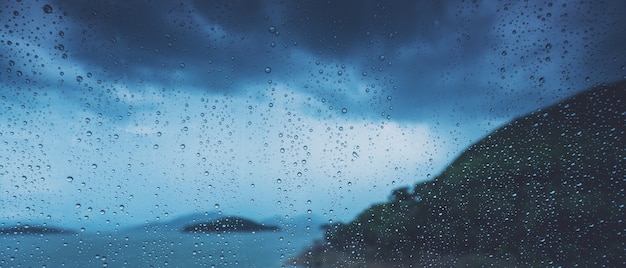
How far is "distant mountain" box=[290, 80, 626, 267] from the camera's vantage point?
Result: 2578 mm

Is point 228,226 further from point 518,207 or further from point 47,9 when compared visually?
point 518,207

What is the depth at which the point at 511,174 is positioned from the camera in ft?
9.71

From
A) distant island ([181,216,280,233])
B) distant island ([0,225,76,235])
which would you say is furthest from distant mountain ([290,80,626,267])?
distant island ([0,225,76,235])

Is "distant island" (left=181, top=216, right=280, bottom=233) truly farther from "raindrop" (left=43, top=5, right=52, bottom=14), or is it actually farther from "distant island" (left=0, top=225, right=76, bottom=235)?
"raindrop" (left=43, top=5, right=52, bottom=14)

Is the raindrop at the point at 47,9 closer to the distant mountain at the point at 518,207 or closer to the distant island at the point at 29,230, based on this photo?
the distant island at the point at 29,230

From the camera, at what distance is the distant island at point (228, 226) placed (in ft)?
7.64

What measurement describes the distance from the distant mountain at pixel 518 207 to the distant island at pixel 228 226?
43 centimetres

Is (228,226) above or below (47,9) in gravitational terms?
below

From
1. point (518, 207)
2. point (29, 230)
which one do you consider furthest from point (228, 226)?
point (518, 207)

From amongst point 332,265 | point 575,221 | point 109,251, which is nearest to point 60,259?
point 109,251

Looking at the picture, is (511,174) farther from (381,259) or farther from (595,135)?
(381,259)

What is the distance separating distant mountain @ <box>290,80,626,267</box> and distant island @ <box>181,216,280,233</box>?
17.1 inches

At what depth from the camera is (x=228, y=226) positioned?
92.9 inches

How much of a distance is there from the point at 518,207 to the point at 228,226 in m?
2.49
